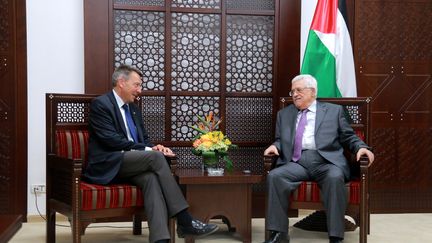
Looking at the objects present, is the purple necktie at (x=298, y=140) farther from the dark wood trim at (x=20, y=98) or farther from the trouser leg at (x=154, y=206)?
the dark wood trim at (x=20, y=98)

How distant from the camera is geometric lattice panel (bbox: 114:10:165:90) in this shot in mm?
4734

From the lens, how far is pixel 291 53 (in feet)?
16.3

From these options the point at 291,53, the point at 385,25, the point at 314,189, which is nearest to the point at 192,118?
the point at 291,53

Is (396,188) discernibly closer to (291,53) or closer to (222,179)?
(291,53)

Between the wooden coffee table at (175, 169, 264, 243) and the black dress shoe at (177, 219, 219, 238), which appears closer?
the black dress shoe at (177, 219, 219, 238)

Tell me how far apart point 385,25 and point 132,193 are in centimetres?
292

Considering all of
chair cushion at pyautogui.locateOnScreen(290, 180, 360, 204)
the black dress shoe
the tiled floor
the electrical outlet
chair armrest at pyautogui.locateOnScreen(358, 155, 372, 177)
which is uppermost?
chair armrest at pyautogui.locateOnScreen(358, 155, 372, 177)

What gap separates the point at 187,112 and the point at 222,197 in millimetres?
1109

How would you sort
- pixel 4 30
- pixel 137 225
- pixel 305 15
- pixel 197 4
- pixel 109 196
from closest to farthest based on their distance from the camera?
pixel 109 196 → pixel 137 225 → pixel 4 30 → pixel 197 4 → pixel 305 15

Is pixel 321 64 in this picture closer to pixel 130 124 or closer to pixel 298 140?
pixel 298 140

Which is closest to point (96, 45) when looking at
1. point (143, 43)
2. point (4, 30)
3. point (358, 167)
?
point (143, 43)

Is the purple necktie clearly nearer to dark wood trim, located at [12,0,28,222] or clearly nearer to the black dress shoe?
the black dress shoe

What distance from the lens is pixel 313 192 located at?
397 centimetres

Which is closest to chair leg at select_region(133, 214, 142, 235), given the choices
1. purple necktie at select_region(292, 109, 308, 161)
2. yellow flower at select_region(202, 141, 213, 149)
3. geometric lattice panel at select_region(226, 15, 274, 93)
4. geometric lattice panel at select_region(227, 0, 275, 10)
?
yellow flower at select_region(202, 141, 213, 149)
